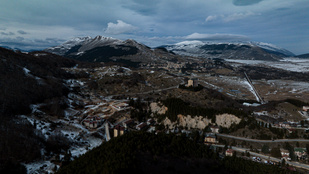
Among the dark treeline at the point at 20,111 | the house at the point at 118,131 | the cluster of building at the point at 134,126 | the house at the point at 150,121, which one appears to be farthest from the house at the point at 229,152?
the dark treeline at the point at 20,111

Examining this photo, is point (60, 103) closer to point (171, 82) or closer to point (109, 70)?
point (171, 82)

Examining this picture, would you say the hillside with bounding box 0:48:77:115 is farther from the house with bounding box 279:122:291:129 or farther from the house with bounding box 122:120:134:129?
the house with bounding box 279:122:291:129

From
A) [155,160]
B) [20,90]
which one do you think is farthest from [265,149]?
[20,90]

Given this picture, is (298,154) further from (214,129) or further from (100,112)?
(100,112)

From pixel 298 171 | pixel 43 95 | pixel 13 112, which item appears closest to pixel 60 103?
pixel 43 95

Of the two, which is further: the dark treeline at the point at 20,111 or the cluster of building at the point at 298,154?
the cluster of building at the point at 298,154

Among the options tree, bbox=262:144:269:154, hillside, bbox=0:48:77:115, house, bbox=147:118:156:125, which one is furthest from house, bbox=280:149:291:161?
hillside, bbox=0:48:77:115

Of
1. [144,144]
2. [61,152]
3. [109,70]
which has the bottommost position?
[61,152]

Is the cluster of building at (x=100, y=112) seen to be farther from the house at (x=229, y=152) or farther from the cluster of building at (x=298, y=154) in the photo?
the cluster of building at (x=298, y=154)
